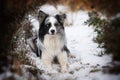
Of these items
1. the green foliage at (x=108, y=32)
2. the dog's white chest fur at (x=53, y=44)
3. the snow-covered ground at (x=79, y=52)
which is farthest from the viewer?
the dog's white chest fur at (x=53, y=44)

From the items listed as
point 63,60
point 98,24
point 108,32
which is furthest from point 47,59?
point 108,32

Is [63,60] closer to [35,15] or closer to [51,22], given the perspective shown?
[51,22]

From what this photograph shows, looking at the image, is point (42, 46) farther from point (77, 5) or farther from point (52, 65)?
point (77, 5)

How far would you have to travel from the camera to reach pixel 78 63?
6.54m

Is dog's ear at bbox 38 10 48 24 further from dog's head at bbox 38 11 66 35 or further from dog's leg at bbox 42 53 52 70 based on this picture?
dog's leg at bbox 42 53 52 70

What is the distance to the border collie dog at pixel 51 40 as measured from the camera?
670cm

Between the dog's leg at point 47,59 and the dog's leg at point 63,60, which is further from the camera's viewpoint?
the dog's leg at point 47,59

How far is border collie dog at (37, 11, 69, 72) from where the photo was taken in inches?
264

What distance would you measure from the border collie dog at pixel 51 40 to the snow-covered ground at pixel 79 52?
9 cm

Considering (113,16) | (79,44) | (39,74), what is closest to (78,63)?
(79,44)

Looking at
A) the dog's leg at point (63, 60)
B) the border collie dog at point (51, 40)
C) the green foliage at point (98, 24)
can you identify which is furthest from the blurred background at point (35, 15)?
the dog's leg at point (63, 60)

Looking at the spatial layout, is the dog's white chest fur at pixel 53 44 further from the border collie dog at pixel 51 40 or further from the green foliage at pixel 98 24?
the green foliage at pixel 98 24

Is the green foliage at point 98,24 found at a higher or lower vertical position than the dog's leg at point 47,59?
higher

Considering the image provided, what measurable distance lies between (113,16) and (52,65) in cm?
187
